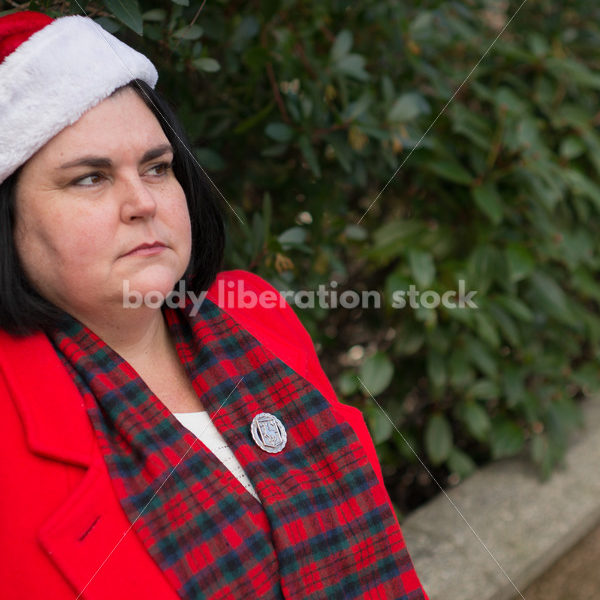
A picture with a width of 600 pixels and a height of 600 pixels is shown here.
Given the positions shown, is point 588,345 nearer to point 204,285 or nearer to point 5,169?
point 204,285

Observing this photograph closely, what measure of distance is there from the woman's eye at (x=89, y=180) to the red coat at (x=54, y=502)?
0.77 ft

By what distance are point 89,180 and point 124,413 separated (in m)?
0.33

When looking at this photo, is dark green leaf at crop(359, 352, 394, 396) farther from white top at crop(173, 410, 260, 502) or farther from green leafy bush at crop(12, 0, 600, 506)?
white top at crop(173, 410, 260, 502)

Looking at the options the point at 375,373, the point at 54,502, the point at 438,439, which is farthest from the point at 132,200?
the point at 438,439

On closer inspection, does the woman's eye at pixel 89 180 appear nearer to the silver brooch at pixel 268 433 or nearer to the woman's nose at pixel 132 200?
the woman's nose at pixel 132 200

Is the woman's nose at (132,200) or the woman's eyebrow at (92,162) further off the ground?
the woman's eyebrow at (92,162)

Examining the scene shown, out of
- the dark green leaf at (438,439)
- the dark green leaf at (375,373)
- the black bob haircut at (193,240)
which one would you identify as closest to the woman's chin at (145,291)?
the black bob haircut at (193,240)

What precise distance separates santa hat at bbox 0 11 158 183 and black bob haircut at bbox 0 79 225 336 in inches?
2.0

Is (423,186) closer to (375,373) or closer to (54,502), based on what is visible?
(375,373)

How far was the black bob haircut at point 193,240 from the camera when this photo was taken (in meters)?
0.99

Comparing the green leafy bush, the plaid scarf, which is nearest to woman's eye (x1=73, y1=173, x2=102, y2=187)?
the plaid scarf

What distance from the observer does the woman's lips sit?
3.38ft

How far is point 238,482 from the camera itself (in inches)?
42.8

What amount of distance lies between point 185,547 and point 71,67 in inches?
26.6
